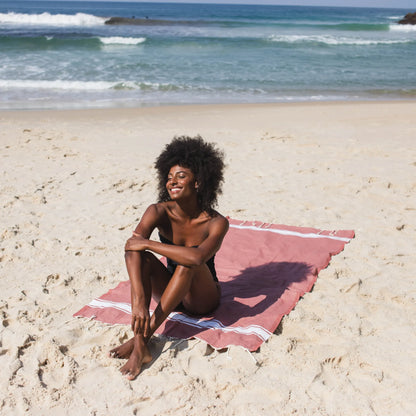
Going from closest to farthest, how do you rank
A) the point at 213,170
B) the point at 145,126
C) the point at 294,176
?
the point at 213,170, the point at 294,176, the point at 145,126

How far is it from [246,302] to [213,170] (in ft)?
3.07

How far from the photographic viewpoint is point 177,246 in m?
2.78

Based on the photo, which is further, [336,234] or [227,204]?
[227,204]

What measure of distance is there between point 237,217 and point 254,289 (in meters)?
1.50

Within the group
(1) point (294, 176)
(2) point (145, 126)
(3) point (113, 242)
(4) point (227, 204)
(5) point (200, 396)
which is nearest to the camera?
(5) point (200, 396)

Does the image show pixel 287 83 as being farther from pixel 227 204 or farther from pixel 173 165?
pixel 173 165

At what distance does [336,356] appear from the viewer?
2789 mm

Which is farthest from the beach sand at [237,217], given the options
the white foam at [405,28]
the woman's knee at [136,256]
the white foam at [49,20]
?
the white foam at [405,28]

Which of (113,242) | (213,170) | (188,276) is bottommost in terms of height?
(113,242)

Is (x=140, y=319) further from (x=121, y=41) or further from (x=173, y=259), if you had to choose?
(x=121, y=41)

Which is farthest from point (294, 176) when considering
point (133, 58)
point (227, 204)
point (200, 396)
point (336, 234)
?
point (133, 58)

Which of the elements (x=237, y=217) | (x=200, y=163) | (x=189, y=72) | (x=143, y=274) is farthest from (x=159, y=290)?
(x=189, y=72)

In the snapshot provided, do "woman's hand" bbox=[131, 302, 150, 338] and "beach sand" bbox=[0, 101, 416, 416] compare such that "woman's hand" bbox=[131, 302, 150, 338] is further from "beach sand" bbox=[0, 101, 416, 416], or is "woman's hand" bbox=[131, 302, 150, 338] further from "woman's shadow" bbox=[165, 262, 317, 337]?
"woman's shadow" bbox=[165, 262, 317, 337]

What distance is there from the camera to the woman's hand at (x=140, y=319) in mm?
2729
